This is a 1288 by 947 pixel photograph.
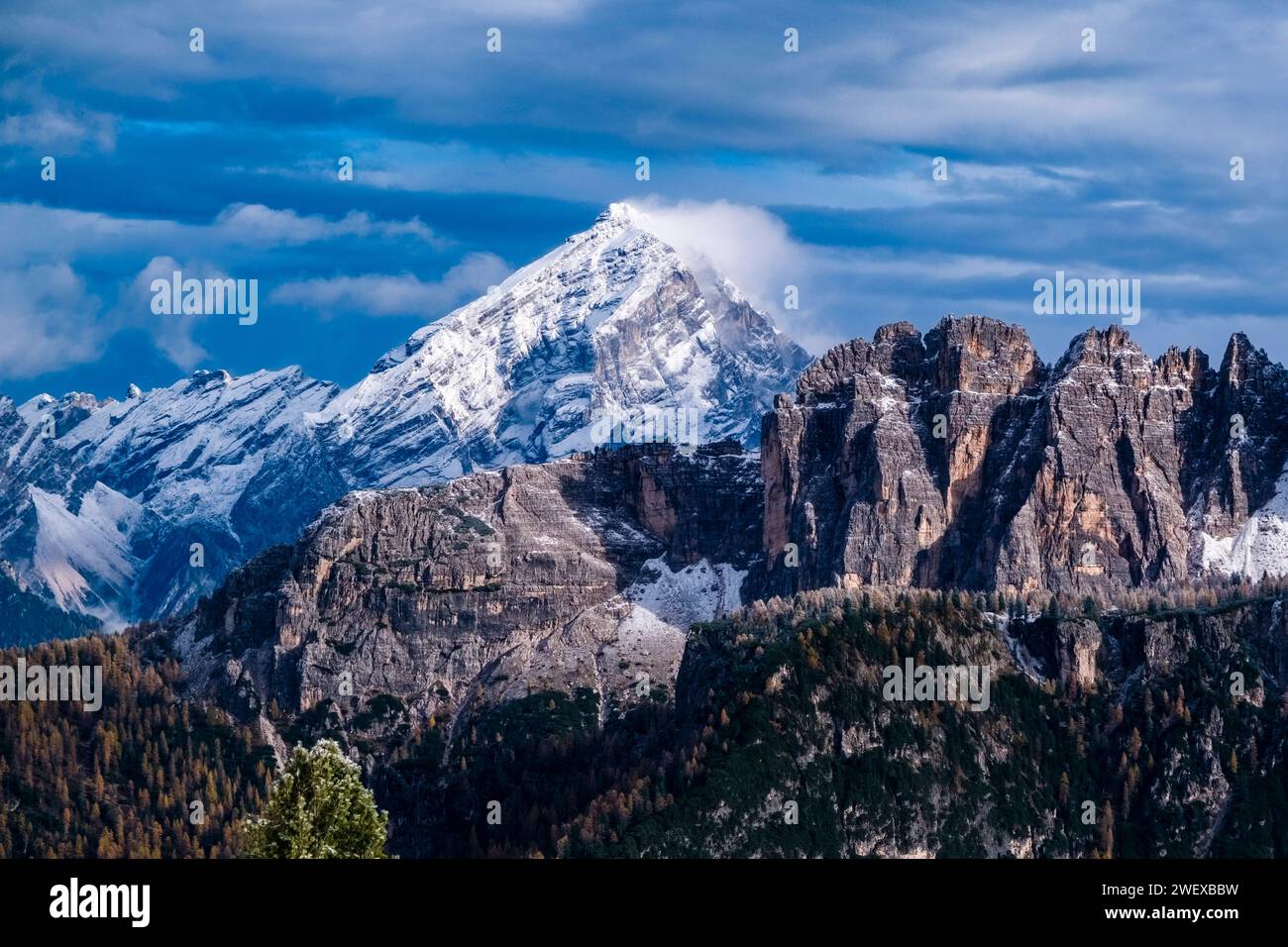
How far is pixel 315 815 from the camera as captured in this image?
147625 millimetres

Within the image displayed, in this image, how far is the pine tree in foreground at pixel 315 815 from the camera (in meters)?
147

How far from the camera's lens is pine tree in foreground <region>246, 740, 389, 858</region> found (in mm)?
146875
